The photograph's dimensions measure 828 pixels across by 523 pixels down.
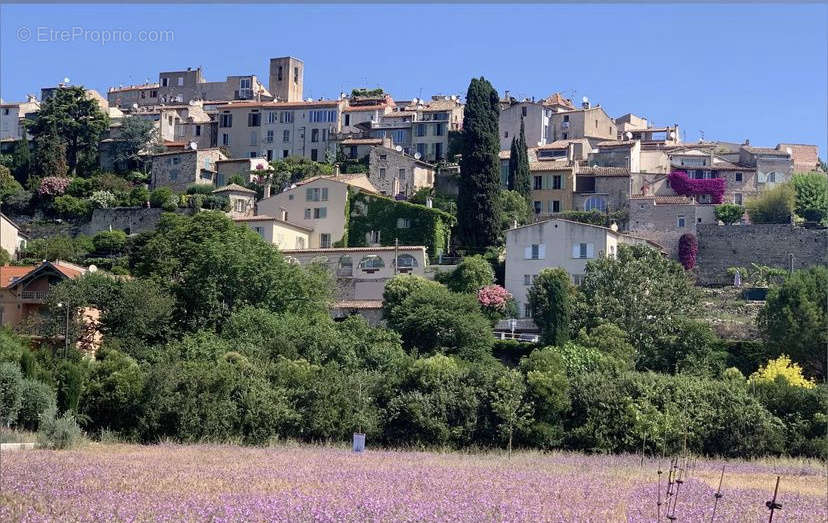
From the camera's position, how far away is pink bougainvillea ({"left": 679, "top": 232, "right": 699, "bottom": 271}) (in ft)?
219

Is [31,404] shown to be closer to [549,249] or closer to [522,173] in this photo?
A: [549,249]

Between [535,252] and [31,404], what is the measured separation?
30.2 metres

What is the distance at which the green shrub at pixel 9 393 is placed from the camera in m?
33.4

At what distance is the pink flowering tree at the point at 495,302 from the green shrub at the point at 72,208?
93.9ft

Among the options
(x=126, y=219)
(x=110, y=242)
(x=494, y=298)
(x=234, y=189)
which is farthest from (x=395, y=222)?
(x=126, y=219)

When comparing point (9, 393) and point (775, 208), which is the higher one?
point (775, 208)

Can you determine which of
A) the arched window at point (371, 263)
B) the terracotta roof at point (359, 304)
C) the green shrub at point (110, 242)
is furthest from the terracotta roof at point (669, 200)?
the green shrub at point (110, 242)

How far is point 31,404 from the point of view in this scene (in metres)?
34.2

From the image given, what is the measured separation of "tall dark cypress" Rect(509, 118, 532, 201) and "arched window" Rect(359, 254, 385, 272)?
14165 mm

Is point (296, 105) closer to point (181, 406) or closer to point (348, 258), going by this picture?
point (348, 258)

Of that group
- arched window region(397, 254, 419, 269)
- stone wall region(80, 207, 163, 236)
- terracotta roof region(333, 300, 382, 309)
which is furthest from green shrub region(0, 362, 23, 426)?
stone wall region(80, 207, 163, 236)

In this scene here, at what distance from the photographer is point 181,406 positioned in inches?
1352

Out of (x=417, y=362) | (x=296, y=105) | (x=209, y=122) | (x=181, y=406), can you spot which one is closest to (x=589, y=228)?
(x=417, y=362)

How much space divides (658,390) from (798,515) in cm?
1601
